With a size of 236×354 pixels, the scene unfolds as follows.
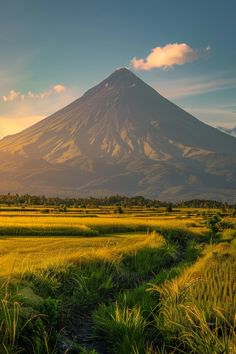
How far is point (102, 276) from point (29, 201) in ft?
301

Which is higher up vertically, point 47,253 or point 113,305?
point 47,253

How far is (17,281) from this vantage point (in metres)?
14.4

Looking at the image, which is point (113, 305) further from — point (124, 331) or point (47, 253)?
point (47, 253)

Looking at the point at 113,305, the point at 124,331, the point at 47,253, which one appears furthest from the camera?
the point at 47,253

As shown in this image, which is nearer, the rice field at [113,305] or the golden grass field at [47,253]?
the rice field at [113,305]

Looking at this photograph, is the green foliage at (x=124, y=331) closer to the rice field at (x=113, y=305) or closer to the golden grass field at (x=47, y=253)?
the rice field at (x=113, y=305)

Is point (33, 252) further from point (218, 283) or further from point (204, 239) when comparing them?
point (204, 239)

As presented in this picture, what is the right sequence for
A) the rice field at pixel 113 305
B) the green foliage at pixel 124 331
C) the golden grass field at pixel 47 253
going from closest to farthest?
the rice field at pixel 113 305 → the green foliage at pixel 124 331 → the golden grass field at pixel 47 253

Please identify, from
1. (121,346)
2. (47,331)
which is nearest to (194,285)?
(121,346)

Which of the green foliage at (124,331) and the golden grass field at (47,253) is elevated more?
the golden grass field at (47,253)

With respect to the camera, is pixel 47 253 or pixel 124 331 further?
pixel 47 253

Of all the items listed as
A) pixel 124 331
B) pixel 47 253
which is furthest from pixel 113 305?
pixel 47 253

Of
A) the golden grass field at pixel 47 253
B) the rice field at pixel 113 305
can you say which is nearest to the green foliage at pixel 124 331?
the rice field at pixel 113 305

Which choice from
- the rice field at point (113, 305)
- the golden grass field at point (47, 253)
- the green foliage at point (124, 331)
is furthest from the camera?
the golden grass field at point (47, 253)
